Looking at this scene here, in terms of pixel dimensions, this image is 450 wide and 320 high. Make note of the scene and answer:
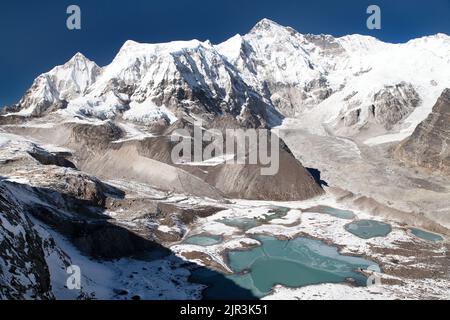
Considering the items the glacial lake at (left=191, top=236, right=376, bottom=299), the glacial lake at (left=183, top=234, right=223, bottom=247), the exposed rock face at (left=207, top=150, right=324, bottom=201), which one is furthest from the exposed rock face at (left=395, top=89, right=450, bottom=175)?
the glacial lake at (left=183, top=234, right=223, bottom=247)

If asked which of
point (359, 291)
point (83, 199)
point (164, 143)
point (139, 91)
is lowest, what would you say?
point (359, 291)

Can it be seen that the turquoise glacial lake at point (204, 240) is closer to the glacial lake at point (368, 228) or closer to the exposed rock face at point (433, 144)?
the glacial lake at point (368, 228)

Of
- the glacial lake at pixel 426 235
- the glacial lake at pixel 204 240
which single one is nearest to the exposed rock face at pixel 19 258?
the glacial lake at pixel 204 240

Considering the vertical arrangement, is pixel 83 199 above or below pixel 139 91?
below

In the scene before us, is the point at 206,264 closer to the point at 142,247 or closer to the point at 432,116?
the point at 142,247
